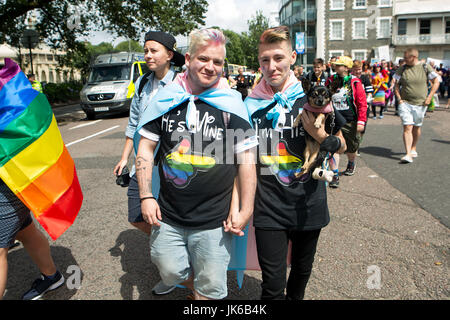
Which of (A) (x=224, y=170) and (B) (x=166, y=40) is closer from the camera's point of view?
(A) (x=224, y=170)

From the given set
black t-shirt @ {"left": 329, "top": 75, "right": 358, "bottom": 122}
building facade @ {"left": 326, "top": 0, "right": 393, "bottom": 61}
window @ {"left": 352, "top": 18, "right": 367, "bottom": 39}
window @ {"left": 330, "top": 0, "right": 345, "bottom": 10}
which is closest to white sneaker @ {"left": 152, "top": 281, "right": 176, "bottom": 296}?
black t-shirt @ {"left": 329, "top": 75, "right": 358, "bottom": 122}

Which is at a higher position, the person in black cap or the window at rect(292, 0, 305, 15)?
the window at rect(292, 0, 305, 15)

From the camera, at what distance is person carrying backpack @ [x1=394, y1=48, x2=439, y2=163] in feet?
23.4

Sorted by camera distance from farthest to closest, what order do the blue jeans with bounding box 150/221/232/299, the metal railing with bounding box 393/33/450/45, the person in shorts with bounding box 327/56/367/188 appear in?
1. the metal railing with bounding box 393/33/450/45
2. the person in shorts with bounding box 327/56/367/188
3. the blue jeans with bounding box 150/221/232/299

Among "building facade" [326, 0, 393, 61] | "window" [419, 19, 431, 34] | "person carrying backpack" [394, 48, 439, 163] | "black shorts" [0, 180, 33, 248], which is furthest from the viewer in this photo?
"building facade" [326, 0, 393, 61]

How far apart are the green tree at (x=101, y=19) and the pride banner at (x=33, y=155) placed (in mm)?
16303

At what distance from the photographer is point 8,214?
2494 millimetres

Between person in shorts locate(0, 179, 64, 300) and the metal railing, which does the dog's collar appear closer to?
person in shorts locate(0, 179, 64, 300)

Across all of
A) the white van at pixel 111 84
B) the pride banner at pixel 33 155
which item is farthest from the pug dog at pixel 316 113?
the white van at pixel 111 84

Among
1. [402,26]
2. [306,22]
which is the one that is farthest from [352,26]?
[402,26]

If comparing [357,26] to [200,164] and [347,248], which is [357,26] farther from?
[200,164]

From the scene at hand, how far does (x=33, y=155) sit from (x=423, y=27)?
50.4 meters

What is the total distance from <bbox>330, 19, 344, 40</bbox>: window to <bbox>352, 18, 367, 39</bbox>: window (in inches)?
54.3

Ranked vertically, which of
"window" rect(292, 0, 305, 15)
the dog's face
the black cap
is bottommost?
the dog's face
